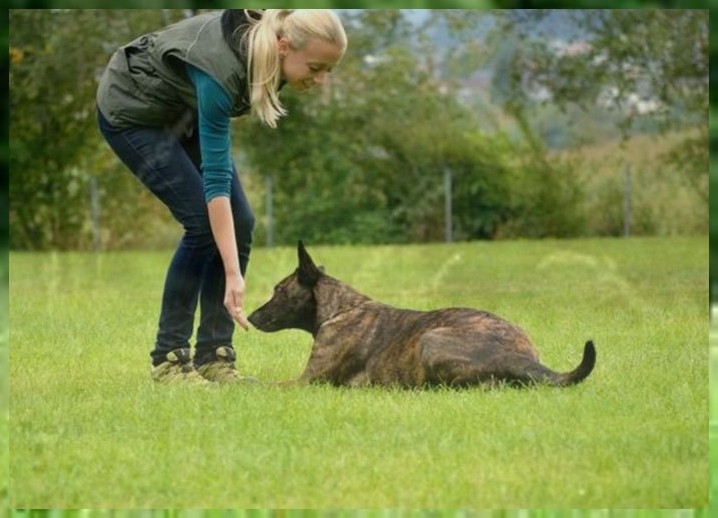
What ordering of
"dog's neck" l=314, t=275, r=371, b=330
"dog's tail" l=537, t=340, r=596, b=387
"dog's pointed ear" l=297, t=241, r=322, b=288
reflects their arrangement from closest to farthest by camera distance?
1. "dog's tail" l=537, t=340, r=596, b=387
2. "dog's pointed ear" l=297, t=241, r=322, b=288
3. "dog's neck" l=314, t=275, r=371, b=330

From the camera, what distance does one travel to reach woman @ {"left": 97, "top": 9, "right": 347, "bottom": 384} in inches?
219

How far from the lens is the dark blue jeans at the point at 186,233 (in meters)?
5.79

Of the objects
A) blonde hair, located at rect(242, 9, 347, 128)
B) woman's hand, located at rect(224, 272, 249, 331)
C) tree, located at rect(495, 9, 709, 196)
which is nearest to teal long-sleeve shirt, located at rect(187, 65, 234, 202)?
blonde hair, located at rect(242, 9, 347, 128)

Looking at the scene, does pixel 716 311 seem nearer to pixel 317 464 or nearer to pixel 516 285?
pixel 516 285

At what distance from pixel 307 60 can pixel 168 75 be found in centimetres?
51

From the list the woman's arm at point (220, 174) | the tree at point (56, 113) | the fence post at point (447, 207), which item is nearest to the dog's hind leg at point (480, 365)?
the fence post at point (447, 207)

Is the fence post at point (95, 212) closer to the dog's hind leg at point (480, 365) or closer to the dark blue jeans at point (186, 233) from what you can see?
the dark blue jeans at point (186, 233)

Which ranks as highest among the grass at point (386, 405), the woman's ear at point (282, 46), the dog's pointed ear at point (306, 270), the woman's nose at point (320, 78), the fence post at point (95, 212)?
the woman's ear at point (282, 46)

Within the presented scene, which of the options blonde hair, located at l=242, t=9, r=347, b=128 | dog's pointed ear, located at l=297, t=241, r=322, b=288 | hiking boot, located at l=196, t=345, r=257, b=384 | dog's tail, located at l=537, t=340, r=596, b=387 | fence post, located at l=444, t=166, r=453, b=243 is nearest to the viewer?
blonde hair, located at l=242, t=9, r=347, b=128

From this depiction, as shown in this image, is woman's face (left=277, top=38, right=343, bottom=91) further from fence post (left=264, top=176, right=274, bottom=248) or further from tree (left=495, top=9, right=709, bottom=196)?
tree (left=495, top=9, right=709, bottom=196)

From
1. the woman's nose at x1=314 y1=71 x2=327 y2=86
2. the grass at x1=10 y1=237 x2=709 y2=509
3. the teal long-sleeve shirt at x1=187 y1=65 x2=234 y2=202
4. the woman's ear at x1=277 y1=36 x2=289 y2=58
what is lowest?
the grass at x1=10 y1=237 x2=709 y2=509

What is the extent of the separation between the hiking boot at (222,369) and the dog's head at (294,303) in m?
0.22

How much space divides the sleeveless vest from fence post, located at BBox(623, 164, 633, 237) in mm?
1443

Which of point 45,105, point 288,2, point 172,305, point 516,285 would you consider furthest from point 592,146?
point 45,105
